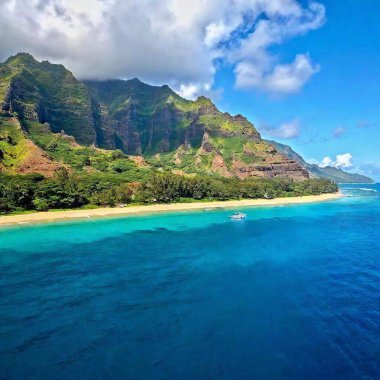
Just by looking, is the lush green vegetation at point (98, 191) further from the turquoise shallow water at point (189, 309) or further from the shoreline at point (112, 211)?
the turquoise shallow water at point (189, 309)

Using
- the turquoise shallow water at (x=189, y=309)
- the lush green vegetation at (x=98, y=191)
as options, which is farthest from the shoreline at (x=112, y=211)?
the turquoise shallow water at (x=189, y=309)

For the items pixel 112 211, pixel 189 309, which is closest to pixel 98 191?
pixel 112 211

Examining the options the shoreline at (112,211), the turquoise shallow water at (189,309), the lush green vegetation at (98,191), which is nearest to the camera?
the turquoise shallow water at (189,309)


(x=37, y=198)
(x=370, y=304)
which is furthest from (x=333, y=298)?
(x=37, y=198)

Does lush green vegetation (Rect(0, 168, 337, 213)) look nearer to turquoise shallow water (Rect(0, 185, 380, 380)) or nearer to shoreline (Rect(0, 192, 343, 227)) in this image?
shoreline (Rect(0, 192, 343, 227))

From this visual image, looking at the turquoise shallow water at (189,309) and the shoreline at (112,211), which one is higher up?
the shoreline at (112,211)

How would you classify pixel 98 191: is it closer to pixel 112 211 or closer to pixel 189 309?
pixel 112 211
